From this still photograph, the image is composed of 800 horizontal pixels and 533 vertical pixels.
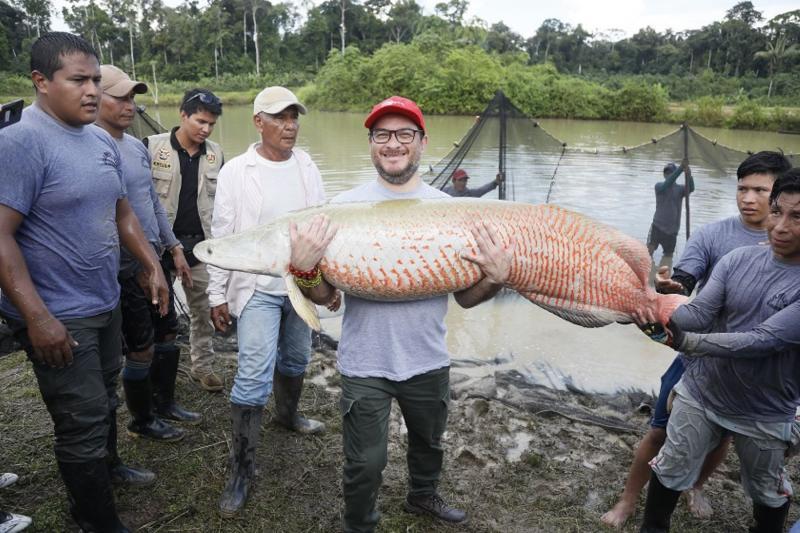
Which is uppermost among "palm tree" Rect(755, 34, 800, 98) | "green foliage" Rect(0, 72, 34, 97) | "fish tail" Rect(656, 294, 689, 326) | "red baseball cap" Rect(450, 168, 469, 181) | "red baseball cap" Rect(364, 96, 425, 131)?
"palm tree" Rect(755, 34, 800, 98)

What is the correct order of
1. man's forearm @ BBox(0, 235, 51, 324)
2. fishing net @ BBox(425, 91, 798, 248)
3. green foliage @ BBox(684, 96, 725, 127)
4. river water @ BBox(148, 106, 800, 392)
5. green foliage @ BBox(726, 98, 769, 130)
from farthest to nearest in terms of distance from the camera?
1. green foliage @ BBox(684, 96, 725, 127)
2. green foliage @ BBox(726, 98, 769, 130)
3. fishing net @ BBox(425, 91, 798, 248)
4. river water @ BBox(148, 106, 800, 392)
5. man's forearm @ BBox(0, 235, 51, 324)

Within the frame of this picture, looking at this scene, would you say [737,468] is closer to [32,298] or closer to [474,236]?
[474,236]

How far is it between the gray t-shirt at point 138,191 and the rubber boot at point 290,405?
1.13 m

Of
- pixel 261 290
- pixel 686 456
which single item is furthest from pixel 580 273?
pixel 261 290

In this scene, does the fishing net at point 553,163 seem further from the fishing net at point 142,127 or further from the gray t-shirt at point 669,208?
the fishing net at point 142,127

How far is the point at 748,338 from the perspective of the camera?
217 centimetres

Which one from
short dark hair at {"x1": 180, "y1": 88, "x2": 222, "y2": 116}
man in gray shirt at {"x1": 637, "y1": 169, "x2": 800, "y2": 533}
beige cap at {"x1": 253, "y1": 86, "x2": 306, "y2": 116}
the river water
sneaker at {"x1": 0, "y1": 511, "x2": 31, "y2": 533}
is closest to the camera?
man in gray shirt at {"x1": 637, "y1": 169, "x2": 800, "y2": 533}

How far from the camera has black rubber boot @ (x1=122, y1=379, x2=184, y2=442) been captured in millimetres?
3266

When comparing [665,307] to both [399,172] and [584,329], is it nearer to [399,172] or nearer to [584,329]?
[399,172]

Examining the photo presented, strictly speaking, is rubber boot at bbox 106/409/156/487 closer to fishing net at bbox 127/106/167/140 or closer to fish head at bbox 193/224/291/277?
fish head at bbox 193/224/291/277

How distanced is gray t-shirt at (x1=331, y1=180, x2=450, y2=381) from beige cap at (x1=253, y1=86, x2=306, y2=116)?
110cm

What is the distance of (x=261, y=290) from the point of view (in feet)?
9.46

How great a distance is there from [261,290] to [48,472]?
1.59m

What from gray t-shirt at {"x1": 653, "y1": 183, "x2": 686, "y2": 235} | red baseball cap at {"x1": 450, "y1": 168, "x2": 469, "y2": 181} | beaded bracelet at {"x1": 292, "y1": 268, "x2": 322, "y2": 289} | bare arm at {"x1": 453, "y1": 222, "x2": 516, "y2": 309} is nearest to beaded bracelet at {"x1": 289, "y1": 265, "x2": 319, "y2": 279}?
beaded bracelet at {"x1": 292, "y1": 268, "x2": 322, "y2": 289}
